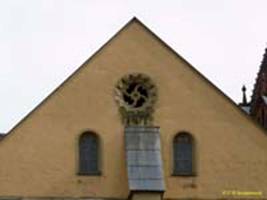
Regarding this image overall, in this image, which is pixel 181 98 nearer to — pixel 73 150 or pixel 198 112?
pixel 198 112

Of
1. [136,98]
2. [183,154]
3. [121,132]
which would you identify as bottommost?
[183,154]

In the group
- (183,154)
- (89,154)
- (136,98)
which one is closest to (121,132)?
(89,154)

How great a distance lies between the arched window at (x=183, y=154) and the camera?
5288cm

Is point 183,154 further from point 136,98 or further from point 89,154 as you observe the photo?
point 89,154

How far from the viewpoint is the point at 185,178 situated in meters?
52.7

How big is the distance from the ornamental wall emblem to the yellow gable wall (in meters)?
0.31

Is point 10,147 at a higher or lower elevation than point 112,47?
lower

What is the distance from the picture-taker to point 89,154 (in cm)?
5262

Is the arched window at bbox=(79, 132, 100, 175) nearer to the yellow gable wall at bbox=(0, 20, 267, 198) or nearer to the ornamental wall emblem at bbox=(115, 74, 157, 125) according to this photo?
the yellow gable wall at bbox=(0, 20, 267, 198)

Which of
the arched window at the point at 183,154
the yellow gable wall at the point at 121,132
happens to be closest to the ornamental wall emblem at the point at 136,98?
the yellow gable wall at the point at 121,132

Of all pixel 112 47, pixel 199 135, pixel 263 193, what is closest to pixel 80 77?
pixel 112 47

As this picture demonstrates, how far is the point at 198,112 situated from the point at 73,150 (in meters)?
5.59

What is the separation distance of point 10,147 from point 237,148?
9426 millimetres

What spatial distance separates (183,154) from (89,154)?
391cm
